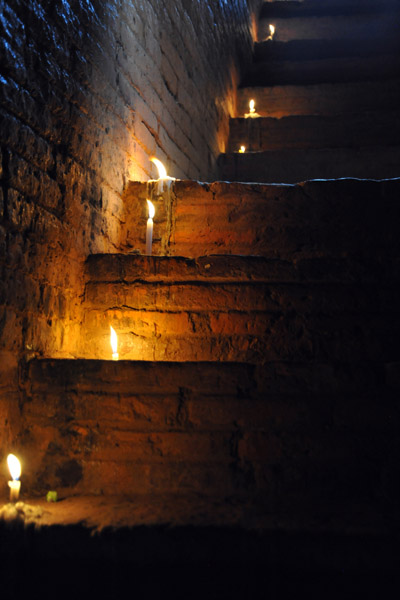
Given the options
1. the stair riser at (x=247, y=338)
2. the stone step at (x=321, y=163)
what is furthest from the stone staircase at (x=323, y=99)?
the stair riser at (x=247, y=338)

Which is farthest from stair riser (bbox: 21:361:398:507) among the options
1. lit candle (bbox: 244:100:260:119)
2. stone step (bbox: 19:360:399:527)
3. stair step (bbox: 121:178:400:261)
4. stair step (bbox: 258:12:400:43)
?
stair step (bbox: 258:12:400:43)

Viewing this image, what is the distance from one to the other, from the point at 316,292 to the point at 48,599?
75.5 inches

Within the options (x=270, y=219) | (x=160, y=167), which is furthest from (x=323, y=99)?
(x=270, y=219)

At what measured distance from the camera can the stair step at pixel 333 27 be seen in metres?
8.30

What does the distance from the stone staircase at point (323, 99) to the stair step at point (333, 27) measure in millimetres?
19

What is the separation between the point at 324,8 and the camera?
9.36 meters

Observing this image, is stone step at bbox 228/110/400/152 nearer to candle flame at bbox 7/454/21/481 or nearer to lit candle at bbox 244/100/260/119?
lit candle at bbox 244/100/260/119

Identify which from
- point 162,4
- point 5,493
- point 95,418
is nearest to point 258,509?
point 95,418

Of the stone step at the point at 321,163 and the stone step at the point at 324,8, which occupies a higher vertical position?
the stone step at the point at 324,8

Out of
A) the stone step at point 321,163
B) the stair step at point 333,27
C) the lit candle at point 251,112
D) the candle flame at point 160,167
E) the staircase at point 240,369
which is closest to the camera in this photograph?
the staircase at point 240,369

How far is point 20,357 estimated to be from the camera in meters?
2.28

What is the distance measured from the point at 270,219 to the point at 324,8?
8.13m

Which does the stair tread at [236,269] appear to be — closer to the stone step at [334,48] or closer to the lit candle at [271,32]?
the stone step at [334,48]

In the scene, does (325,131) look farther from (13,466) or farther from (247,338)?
(13,466)
